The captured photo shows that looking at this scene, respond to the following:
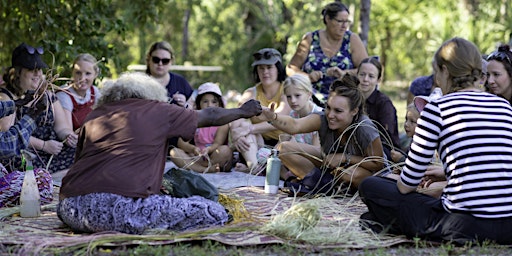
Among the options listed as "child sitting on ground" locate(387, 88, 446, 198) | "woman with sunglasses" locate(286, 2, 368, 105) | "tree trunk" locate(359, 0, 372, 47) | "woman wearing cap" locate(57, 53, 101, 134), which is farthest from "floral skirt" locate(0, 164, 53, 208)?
"tree trunk" locate(359, 0, 372, 47)

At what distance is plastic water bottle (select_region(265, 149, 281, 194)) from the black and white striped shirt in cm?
202

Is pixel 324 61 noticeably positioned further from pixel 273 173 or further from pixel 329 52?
pixel 273 173

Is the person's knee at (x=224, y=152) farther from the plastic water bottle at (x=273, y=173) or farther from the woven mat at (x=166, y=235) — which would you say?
the woven mat at (x=166, y=235)

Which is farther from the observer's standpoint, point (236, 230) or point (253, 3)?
point (253, 3)

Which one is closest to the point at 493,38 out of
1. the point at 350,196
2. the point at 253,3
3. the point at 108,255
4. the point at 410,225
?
the point at 253,3

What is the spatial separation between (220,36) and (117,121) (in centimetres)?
1945

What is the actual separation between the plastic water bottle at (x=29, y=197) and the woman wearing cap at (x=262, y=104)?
9.13 ft

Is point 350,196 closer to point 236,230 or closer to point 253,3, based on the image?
point 236,230

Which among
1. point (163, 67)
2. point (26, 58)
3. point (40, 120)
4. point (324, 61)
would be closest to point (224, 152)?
point (163, 67)

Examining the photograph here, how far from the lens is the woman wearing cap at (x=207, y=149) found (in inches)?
327

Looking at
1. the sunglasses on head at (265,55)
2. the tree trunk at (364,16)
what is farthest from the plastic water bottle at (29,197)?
the tree trunk at (364,16)

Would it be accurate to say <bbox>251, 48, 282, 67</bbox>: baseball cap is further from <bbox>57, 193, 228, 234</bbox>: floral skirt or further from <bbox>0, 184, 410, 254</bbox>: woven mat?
<bbox>57, 193, 228, 234</bbox>: floral skirt

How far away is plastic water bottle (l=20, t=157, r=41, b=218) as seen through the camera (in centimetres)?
575

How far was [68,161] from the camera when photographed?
774cm
